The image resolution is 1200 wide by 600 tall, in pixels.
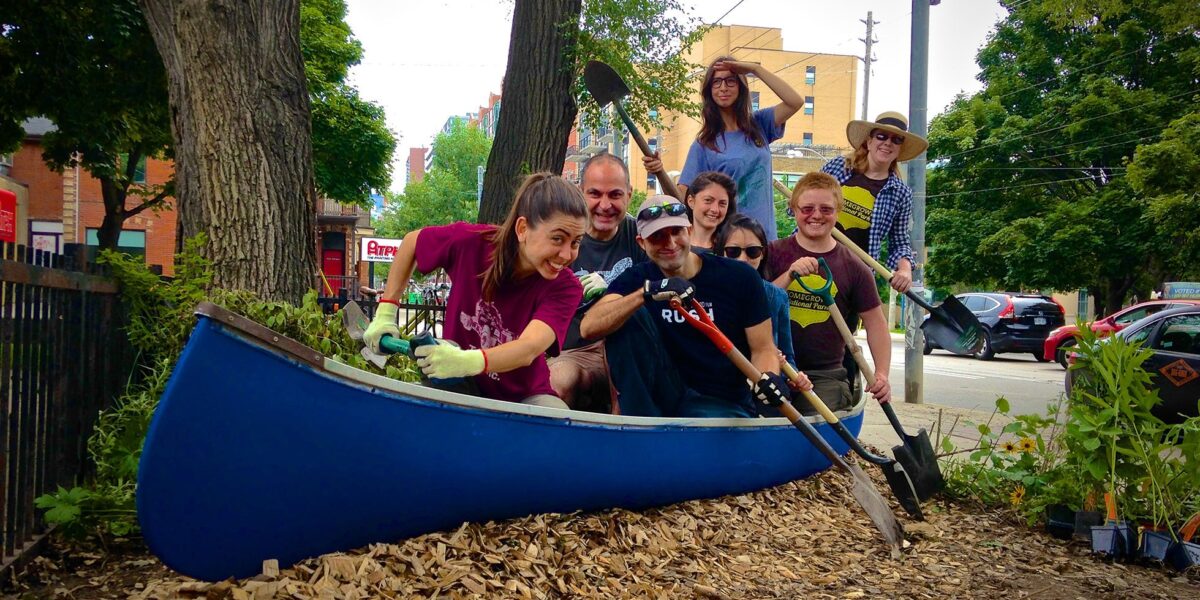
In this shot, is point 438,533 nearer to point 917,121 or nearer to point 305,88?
point 305,88

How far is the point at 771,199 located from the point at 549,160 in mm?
2034

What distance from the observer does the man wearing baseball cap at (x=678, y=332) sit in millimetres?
3666

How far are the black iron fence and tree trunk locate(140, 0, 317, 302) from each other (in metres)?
0.78

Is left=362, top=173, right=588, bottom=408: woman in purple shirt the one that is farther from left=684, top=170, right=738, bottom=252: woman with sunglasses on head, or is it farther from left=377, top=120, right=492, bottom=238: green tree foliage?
left=377, top=120, right=492, bottom=238: green tree foliage

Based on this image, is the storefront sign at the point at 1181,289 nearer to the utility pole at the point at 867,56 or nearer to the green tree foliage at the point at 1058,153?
the green tree foliage at the point at 1058,153

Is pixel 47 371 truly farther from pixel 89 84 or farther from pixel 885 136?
pixel 89 84

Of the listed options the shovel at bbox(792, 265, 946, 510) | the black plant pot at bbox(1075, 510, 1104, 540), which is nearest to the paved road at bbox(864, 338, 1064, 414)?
the shovel at bbox(792, 265, 946, 510)

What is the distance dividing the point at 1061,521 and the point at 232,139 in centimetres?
429

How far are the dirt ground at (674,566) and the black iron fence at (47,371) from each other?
261 millimetres

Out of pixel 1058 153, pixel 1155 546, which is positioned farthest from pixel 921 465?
pixel 1058 153

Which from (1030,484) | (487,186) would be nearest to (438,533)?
(1030,484)

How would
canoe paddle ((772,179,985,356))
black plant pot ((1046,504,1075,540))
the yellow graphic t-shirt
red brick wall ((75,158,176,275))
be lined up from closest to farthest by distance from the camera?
black plant pot ((1046,504,1075,540))
the yellow graphic t-shirt
canoe paddle ((772,179,985,356))
red brick wall ((75,158,176,275))

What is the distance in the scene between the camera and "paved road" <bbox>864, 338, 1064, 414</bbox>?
34.9ft

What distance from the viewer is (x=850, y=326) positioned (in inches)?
203
